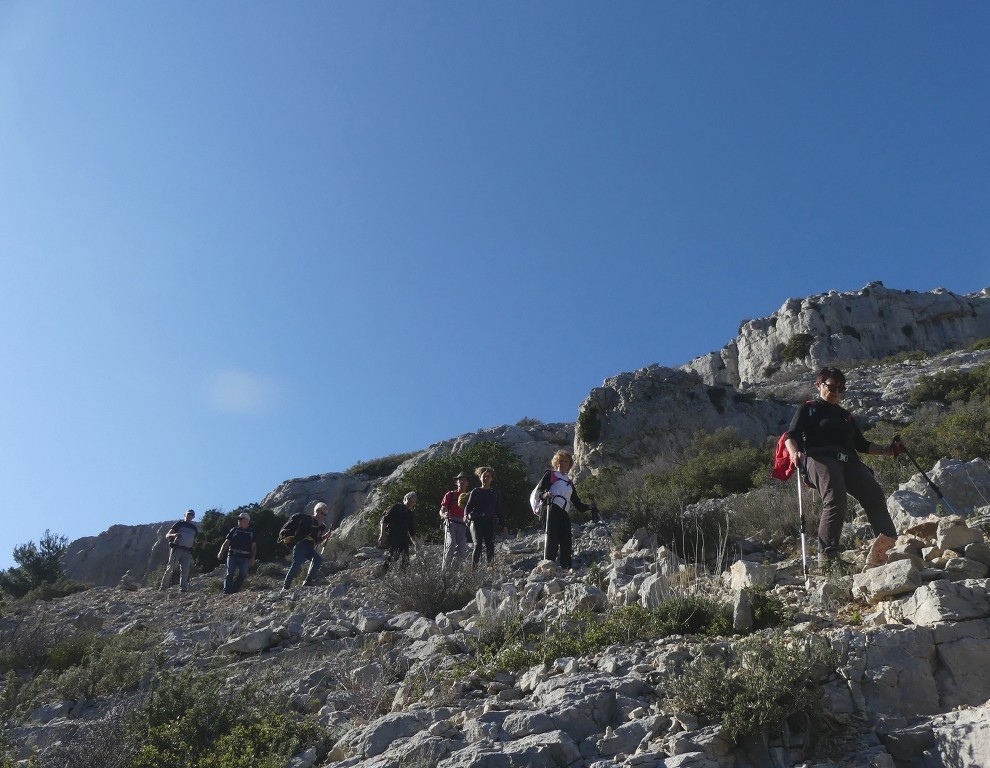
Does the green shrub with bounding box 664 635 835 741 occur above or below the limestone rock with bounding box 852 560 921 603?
below

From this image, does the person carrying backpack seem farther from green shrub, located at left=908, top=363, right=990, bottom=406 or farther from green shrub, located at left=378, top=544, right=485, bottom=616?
green shrub, located at left=908, top=363, right=990, bottom=406

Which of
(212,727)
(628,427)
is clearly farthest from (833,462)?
(628,427)

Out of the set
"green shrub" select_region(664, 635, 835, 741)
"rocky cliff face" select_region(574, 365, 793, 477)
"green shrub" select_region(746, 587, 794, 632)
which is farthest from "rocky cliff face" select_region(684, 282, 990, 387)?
"green shrub" select_region(664, 635, 835, 741)

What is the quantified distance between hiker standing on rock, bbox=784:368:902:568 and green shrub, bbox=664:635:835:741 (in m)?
1.94

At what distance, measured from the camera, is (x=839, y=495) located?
5320 millimetres

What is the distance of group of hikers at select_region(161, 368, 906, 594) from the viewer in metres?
5.39

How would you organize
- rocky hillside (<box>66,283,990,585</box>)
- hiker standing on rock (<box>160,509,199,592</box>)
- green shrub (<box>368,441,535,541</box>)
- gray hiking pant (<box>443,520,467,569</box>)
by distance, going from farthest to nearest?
rocky hillside (<box>66,283,990,585</box>)
green shrub (<box>368,441,535,541</box>)
hiker standing on rock (<box>160,509,199,592</box>)
gray hiking pant (<box>443,520,467,569</box>)

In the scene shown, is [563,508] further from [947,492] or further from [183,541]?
[183,541]

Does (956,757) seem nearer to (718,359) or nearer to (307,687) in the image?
(307,687)

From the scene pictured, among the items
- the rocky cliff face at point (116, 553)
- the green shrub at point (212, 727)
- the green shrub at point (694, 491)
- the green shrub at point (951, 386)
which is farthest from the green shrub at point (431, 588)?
the rocky cliff face at point (116, 553)

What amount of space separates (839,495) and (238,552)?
9273 mm

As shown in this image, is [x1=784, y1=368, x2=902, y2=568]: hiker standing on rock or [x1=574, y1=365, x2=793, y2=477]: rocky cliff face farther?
[x1=574, y1=365, x2=793, y2=477]: rocky cliff face

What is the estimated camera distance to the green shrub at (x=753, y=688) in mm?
3139

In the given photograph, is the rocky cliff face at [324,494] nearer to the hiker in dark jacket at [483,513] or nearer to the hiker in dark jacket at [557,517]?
the hiker in dark jacket at [483,513]
